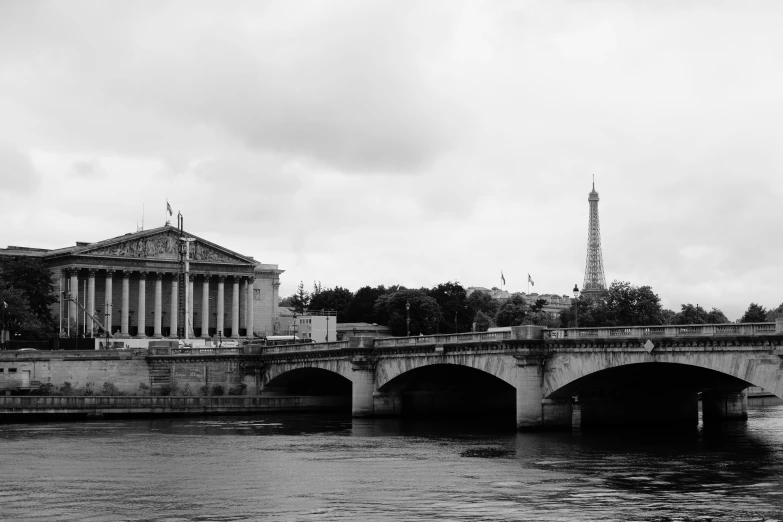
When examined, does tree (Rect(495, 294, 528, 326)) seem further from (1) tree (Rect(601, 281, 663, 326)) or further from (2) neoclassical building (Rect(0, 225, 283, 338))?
(2) neoclassical building (Rect(0, 225, 283, 338))

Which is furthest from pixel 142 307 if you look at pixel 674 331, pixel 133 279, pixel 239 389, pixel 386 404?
pixel 674 331

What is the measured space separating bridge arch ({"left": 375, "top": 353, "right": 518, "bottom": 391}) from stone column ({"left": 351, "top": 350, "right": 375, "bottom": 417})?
1.79 ft

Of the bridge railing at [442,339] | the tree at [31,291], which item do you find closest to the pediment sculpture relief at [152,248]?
the tree at [31,291]

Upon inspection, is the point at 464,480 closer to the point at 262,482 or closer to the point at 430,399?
the point at 262,482

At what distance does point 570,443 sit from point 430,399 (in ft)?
96.4

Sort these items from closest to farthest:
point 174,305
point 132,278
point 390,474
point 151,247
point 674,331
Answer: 1. point 390,474
2. point 674,331
3. point 151,247
4. point 132,278
5. point 174,305

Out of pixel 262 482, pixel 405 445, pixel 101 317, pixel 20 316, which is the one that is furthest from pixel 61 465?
pixel 101 317

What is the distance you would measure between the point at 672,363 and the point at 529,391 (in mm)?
11171

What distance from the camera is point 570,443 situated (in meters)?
72.7

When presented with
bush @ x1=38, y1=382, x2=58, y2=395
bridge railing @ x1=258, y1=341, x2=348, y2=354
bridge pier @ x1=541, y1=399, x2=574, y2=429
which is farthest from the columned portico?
bridge pier @ x1=541, y1=399, x2=574, y2=429

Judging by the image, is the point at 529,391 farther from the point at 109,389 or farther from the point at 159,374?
the point at 109,389

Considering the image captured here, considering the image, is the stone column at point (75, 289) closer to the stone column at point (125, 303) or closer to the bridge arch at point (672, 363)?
the stone column at point (125, 303)

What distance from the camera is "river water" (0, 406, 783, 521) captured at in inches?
1944

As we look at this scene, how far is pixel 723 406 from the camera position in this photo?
306 feet
